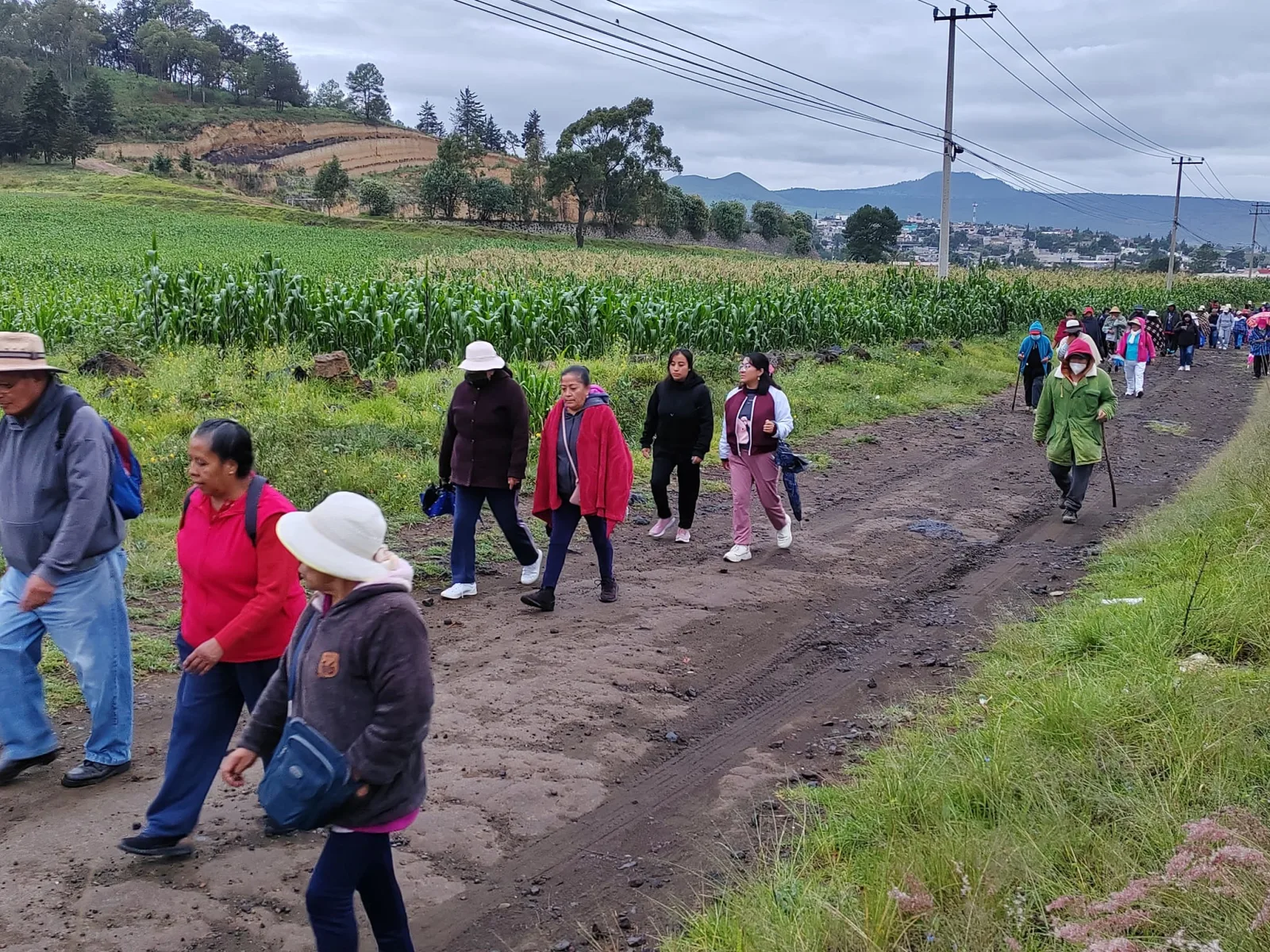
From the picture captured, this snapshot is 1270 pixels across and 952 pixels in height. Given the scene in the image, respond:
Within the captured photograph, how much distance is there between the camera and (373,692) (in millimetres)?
3260

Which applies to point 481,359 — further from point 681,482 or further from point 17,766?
point 17,766

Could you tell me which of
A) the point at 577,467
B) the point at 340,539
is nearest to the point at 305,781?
the point at 340,539

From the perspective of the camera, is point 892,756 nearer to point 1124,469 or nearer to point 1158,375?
point 1124,469

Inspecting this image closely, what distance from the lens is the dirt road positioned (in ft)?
13.9

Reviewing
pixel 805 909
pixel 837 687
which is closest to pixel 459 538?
pixel 837 687

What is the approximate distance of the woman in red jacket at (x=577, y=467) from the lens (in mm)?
7863

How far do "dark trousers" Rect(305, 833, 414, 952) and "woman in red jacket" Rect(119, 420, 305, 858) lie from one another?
123 cm

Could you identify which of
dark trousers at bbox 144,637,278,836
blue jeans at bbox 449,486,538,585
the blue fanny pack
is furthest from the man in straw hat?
blue jeans at bbox 449,486,538,585

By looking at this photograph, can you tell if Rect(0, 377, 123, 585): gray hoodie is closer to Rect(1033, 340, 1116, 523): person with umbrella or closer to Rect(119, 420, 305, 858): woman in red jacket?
Rect(119, 420, 305, 858): woman in red jacket

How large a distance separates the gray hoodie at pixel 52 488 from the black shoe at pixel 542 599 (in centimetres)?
360

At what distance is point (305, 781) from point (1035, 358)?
18275 millimetres

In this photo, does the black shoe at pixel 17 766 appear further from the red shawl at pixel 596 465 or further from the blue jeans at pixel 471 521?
the red shawl at pixel 596 465

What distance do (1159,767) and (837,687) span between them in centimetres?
239

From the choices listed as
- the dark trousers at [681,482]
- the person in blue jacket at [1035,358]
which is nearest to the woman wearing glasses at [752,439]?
the dark trousers at [681,482]
